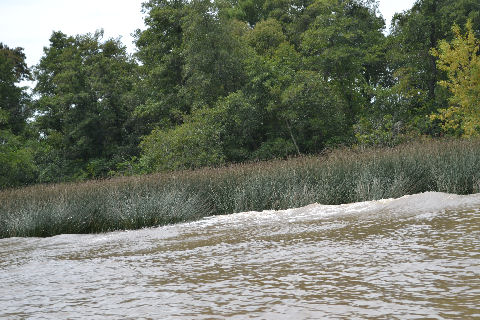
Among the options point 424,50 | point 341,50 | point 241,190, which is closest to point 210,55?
point 341,50

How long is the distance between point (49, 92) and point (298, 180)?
3304cm

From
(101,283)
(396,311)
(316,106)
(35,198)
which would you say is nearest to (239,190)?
(35,198)

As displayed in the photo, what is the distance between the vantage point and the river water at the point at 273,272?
13.4ft

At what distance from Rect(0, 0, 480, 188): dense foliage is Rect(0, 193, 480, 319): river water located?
15.2 metres

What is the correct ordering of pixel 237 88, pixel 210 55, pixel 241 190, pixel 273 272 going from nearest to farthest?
pixel 273 272 < pixel 241 190 < pixel 210 55 < pixel 237 88

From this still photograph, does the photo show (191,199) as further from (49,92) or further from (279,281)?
(49,92)

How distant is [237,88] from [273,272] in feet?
81.5

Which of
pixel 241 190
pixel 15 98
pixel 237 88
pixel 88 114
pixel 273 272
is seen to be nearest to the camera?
pixel 273 272

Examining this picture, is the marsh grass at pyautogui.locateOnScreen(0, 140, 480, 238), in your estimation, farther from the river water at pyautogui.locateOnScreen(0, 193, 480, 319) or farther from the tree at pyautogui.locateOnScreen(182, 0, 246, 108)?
the tree at pyautogui.locateOnScreen(182, 0, 246, 108)

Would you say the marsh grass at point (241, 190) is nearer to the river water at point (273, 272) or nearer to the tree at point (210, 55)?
the river water at point (273, 272)

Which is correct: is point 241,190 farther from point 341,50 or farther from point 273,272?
point 341,50

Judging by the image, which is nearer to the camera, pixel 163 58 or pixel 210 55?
pixel 210 55

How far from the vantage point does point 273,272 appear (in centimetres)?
545

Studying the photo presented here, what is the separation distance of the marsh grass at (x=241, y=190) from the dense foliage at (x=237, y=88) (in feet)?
31.4
